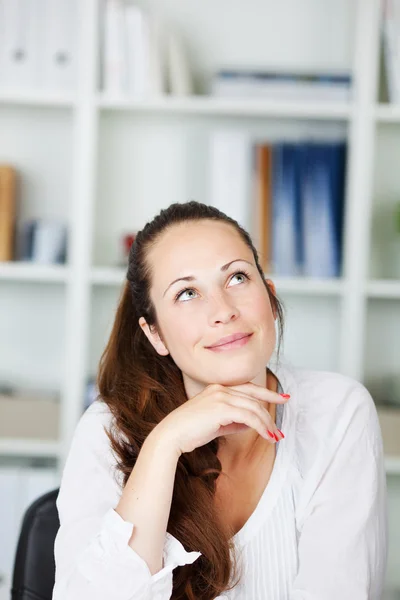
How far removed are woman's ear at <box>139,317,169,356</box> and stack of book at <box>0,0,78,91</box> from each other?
124 centimetres

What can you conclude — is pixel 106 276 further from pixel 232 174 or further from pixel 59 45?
pixel 59 45

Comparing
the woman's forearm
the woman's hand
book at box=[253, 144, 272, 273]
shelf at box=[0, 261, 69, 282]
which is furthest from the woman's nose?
shelf at box=[0, 261, 69, 282]

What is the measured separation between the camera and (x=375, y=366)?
2711 mm

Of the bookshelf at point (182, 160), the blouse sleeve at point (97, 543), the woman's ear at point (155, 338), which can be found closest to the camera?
the blouse sleeve at point (97, 543)

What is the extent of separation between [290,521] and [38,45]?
1746 millimetres

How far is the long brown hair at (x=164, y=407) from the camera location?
1317 mm

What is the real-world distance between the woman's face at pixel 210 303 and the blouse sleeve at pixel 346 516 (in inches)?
7.7

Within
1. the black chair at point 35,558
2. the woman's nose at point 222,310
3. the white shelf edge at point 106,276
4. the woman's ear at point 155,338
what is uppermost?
the woman's nose at point 222,310

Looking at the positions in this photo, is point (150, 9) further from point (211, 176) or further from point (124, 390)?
point (124, 390)

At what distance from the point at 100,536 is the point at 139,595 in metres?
0.11

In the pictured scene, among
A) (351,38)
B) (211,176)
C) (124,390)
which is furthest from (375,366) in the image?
(124,390)

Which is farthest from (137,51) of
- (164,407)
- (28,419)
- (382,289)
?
(164,407)

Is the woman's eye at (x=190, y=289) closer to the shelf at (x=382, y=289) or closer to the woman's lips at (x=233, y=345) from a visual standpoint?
the woman's lips at (x=233, y=345)

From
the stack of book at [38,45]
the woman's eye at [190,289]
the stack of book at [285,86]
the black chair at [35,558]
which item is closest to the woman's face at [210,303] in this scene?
the woman's eye at [190,289]
